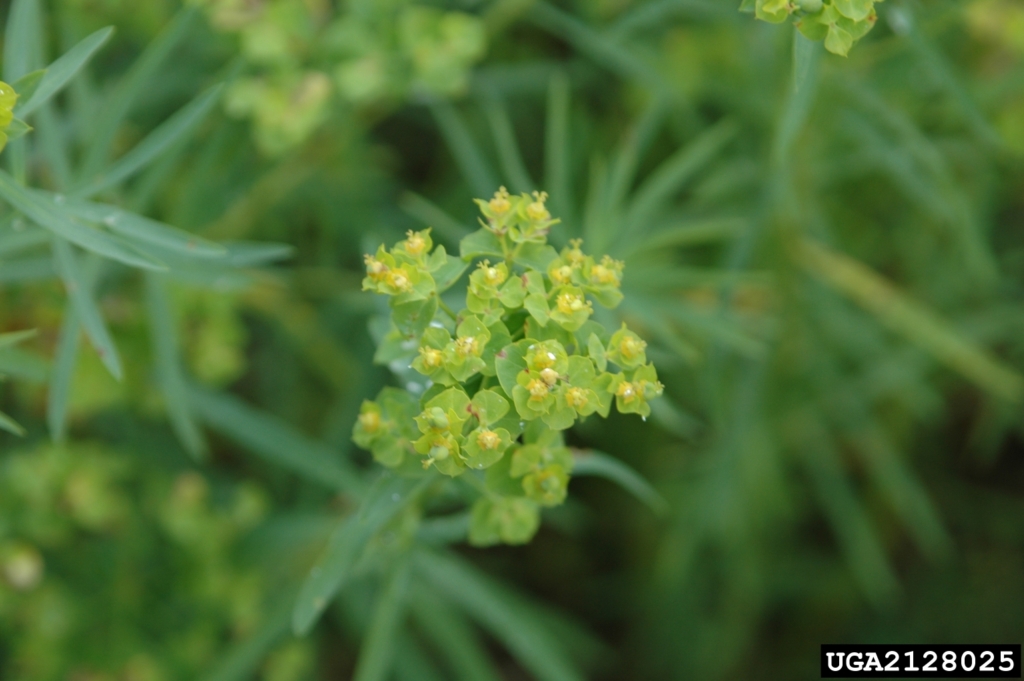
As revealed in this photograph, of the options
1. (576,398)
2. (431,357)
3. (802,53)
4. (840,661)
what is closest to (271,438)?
(431,357)

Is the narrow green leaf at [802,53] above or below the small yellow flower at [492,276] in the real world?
above

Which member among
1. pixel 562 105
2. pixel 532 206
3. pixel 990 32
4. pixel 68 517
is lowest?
pixel 68 517

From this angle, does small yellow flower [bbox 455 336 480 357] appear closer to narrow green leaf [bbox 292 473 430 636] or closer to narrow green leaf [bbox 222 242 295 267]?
narrow green leaf [bbox 292 473 430 636]

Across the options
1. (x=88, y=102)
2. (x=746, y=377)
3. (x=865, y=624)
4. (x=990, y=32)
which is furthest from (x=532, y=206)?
(x=865, y=624)

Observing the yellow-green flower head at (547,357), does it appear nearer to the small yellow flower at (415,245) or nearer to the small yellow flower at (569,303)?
the small yellow flower at (569,303)

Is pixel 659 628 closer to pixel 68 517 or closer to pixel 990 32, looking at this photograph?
pixel 68 517

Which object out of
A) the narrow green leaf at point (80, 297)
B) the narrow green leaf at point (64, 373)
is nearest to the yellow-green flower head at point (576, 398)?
the narrow green leaf at point (80, 297)

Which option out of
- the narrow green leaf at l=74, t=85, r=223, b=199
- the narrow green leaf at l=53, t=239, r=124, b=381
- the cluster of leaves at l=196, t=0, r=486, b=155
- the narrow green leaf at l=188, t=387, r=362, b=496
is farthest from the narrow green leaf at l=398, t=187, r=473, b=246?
the narrow green leaf at l=53, t=239, r=124, b=381

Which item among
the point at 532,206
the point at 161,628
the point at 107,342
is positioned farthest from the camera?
the point at 161,628
